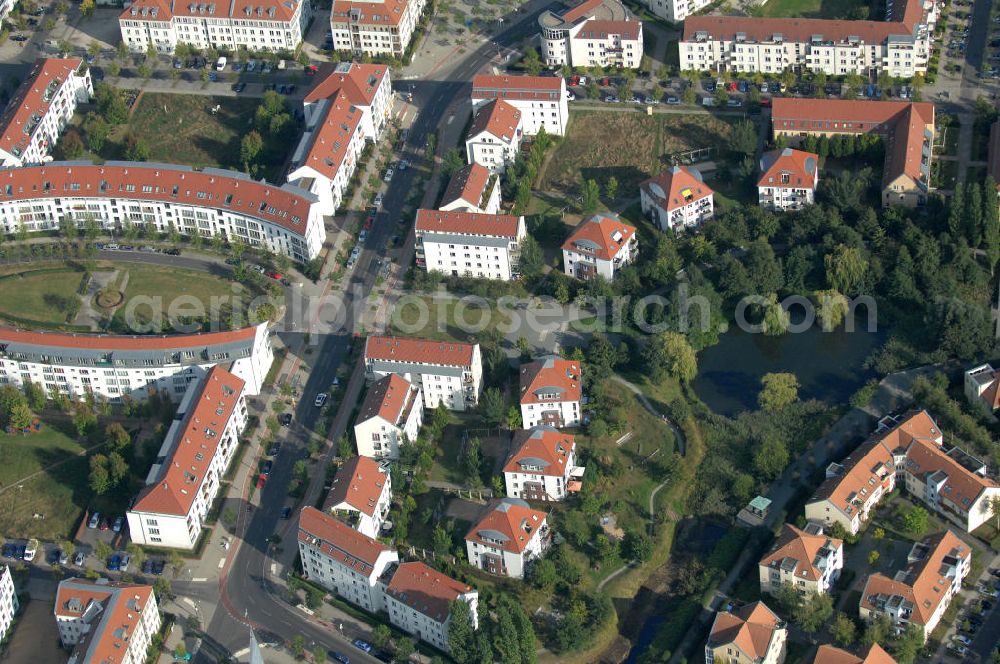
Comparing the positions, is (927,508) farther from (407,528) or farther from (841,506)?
(407,528)

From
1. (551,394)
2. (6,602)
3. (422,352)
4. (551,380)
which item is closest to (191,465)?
(6,602)

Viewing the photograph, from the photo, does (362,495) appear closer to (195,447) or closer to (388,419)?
(388,419)

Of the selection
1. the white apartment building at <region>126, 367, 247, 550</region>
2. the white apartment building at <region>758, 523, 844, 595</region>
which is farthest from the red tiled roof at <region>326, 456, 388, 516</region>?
the white apartment building at <region>758, 523, 844, 595</region>

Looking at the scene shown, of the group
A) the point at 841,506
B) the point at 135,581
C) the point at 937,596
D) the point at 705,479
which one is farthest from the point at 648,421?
the point at 135,581

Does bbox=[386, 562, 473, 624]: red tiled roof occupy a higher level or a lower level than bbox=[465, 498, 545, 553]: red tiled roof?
lower

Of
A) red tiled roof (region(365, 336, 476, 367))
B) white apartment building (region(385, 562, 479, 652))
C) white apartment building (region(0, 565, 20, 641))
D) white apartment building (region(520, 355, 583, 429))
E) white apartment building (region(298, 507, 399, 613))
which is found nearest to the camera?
white apartment building (region(385, 562, 479, 652))

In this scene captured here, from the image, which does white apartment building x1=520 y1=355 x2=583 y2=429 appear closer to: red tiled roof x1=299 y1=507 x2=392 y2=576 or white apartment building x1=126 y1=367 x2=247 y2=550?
red tiled roof x1=299 y1=507 x2=392 y2=576
